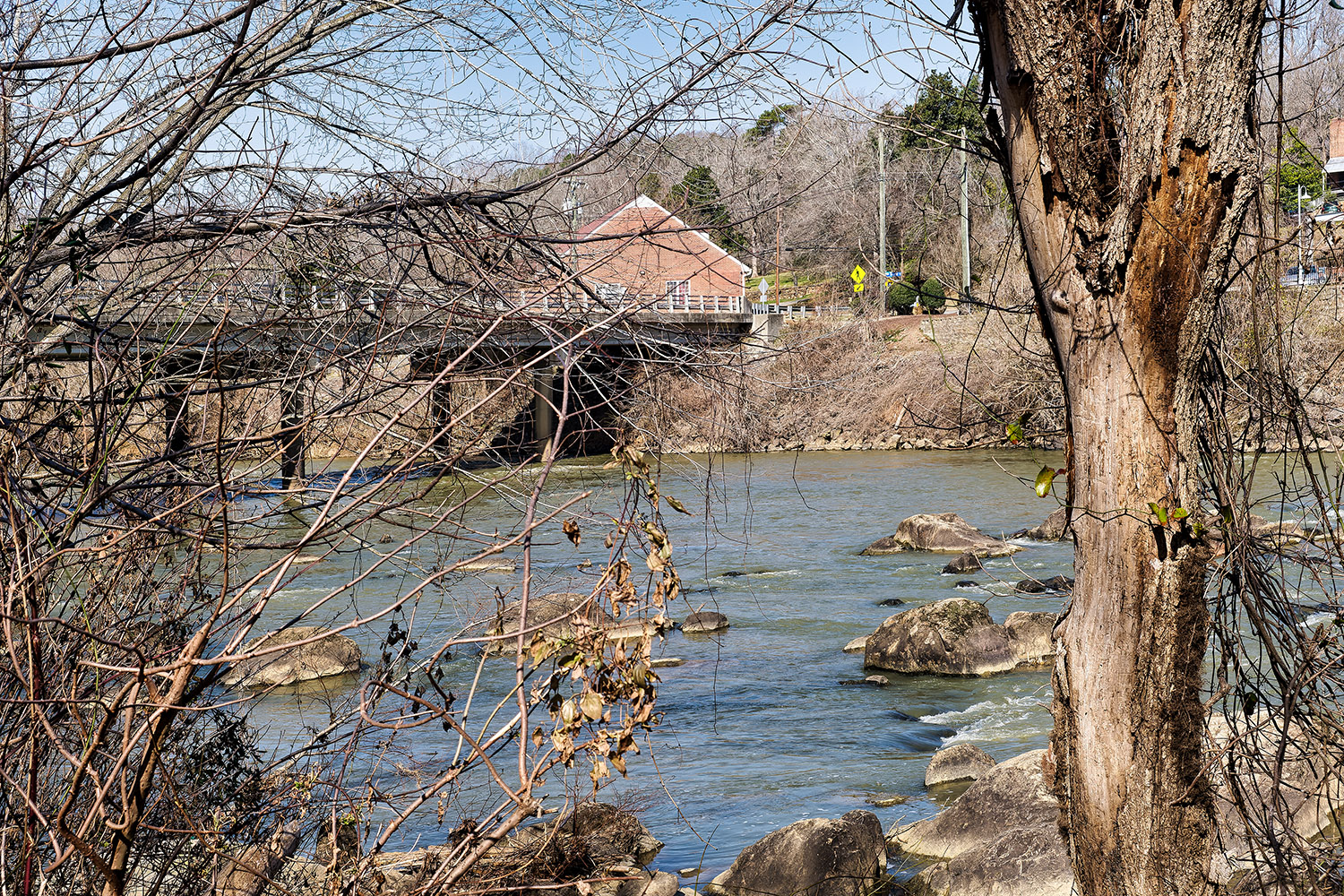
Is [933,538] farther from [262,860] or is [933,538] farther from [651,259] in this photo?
[651,259]

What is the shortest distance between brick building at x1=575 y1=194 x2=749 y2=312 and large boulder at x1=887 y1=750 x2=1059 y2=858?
15.0 ft

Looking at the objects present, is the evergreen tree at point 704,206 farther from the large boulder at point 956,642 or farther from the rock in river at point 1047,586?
the large boulder at point 956,642

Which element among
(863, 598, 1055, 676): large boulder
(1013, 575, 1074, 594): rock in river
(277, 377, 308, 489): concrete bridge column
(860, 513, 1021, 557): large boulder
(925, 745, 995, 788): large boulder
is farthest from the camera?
(860, 513, 1021, 557): large boulder

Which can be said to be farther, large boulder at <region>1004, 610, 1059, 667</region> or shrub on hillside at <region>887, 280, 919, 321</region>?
large boulder at <region>1004, 610, 1059, 667</region>

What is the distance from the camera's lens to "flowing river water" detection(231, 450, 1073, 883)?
763 cm

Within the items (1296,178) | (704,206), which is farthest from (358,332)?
(1296,178)

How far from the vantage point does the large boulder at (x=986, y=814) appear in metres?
6.90

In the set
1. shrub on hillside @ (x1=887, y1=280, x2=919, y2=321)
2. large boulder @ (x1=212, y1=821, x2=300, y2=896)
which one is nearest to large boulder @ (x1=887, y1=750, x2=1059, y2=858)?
shrub on hillside @ (x1=887, y1=280, x2=919, y2=321)

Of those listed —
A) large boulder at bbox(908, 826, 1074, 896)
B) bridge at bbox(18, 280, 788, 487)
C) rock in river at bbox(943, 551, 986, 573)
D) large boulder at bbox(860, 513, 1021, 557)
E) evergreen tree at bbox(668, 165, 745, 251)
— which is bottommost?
large boulder at bbox(908, 826, 1074, 896)

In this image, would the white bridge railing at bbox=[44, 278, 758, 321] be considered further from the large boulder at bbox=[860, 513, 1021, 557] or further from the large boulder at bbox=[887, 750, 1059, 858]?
the large boulder at bbox=[860, 513, 1021, 557]

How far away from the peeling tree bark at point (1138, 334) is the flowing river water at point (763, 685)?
679 millimetres

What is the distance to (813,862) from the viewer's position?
257 inches

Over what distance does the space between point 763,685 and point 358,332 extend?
842 cm

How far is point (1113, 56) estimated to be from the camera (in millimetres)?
2973
